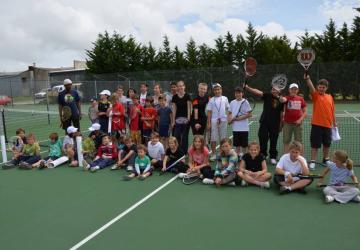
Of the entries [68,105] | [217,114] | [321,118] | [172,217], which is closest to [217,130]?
[217,114]

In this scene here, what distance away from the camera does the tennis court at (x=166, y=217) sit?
14.4 ft

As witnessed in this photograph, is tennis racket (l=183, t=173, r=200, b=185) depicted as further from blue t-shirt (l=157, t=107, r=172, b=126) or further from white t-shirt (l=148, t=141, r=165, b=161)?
blue t-shirt (l=157, t=107, r=172, b=126)

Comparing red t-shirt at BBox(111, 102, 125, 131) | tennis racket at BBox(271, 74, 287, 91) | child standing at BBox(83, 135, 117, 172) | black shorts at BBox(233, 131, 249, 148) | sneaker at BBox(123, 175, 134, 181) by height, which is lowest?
sneaker at BBox(123, 175, 134, 181)

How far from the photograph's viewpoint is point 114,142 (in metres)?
9.24

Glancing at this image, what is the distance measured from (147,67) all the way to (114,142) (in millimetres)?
29478

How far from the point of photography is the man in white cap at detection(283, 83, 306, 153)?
7.83 metres

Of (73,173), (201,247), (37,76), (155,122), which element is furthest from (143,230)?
(37,76)

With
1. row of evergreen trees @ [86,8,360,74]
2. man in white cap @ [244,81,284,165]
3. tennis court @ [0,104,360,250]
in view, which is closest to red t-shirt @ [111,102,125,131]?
tennis court @ [0,104,360,250]

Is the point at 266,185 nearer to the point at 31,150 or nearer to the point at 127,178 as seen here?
the point at 127,178

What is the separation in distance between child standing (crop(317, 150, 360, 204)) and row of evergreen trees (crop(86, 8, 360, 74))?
24248 millimetres

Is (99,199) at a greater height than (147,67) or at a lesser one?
lesser

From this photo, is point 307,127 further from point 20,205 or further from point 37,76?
point 37,76

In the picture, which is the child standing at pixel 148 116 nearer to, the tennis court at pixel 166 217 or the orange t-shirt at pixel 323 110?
the tennis court at pixel 166 217

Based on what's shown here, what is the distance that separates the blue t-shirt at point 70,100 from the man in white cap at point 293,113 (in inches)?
201
